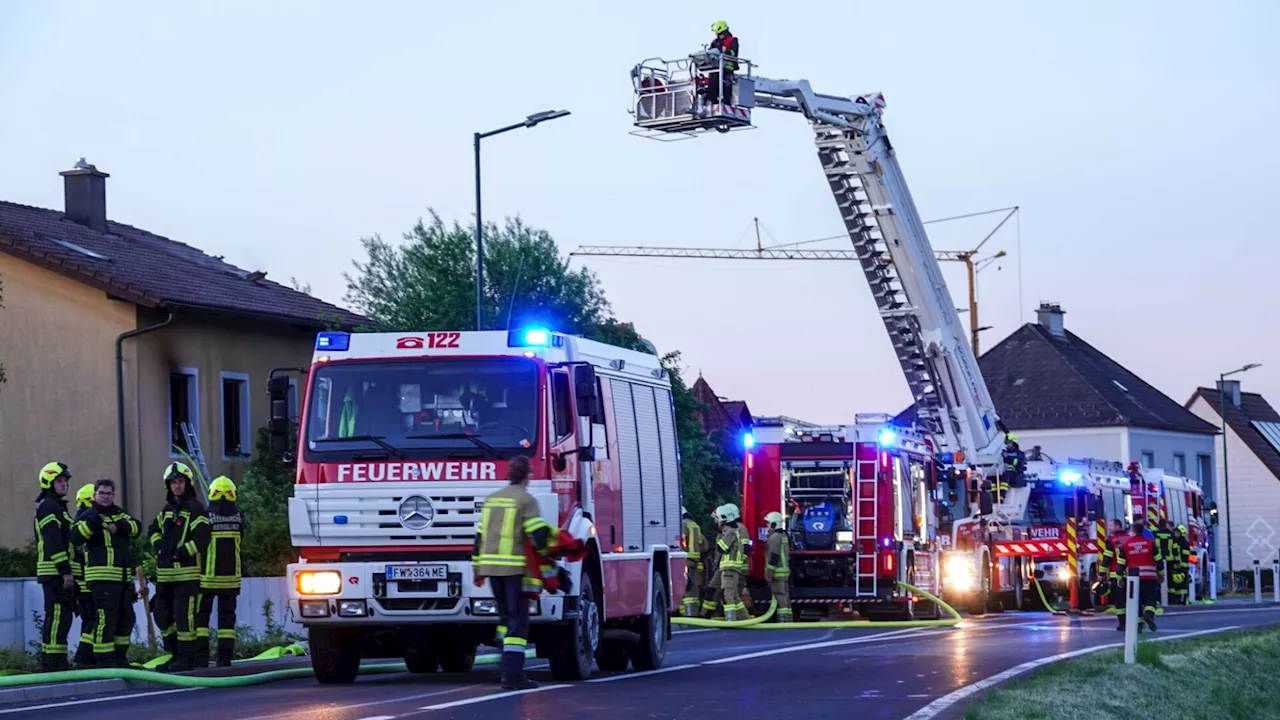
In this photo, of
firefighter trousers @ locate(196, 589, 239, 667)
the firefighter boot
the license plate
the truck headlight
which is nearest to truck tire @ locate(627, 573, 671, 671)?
the license plate

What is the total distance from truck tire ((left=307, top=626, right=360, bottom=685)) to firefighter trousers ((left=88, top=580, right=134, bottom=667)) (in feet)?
7.39

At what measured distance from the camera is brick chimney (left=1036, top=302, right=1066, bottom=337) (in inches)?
3066

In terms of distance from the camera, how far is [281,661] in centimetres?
1934

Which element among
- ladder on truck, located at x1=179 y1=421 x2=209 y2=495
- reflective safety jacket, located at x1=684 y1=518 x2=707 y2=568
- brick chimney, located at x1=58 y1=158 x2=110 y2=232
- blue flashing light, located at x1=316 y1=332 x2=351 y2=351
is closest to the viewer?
blue flashing light, located at x1=316 y1=332 x2=351 y2=351

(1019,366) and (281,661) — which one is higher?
(1019,366)

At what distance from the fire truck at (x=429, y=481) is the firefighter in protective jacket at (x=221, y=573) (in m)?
2.55

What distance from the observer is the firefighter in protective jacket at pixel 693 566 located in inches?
1129

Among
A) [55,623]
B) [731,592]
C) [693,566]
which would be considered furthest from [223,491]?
[693,566]

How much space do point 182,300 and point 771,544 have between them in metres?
10.6

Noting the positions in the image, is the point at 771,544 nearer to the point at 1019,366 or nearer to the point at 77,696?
the point at 77,696

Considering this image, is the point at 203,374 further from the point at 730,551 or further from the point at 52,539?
the point at 52,539

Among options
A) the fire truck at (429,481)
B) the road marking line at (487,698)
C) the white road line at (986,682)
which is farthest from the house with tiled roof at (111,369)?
the road marking line at (487,698)

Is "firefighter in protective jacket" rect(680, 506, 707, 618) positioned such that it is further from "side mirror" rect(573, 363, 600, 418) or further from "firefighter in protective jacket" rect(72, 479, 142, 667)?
"side mirror" rect(573, 363, 600, 418)

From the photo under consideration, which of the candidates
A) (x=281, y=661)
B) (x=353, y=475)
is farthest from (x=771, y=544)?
(x=353, y=475)
